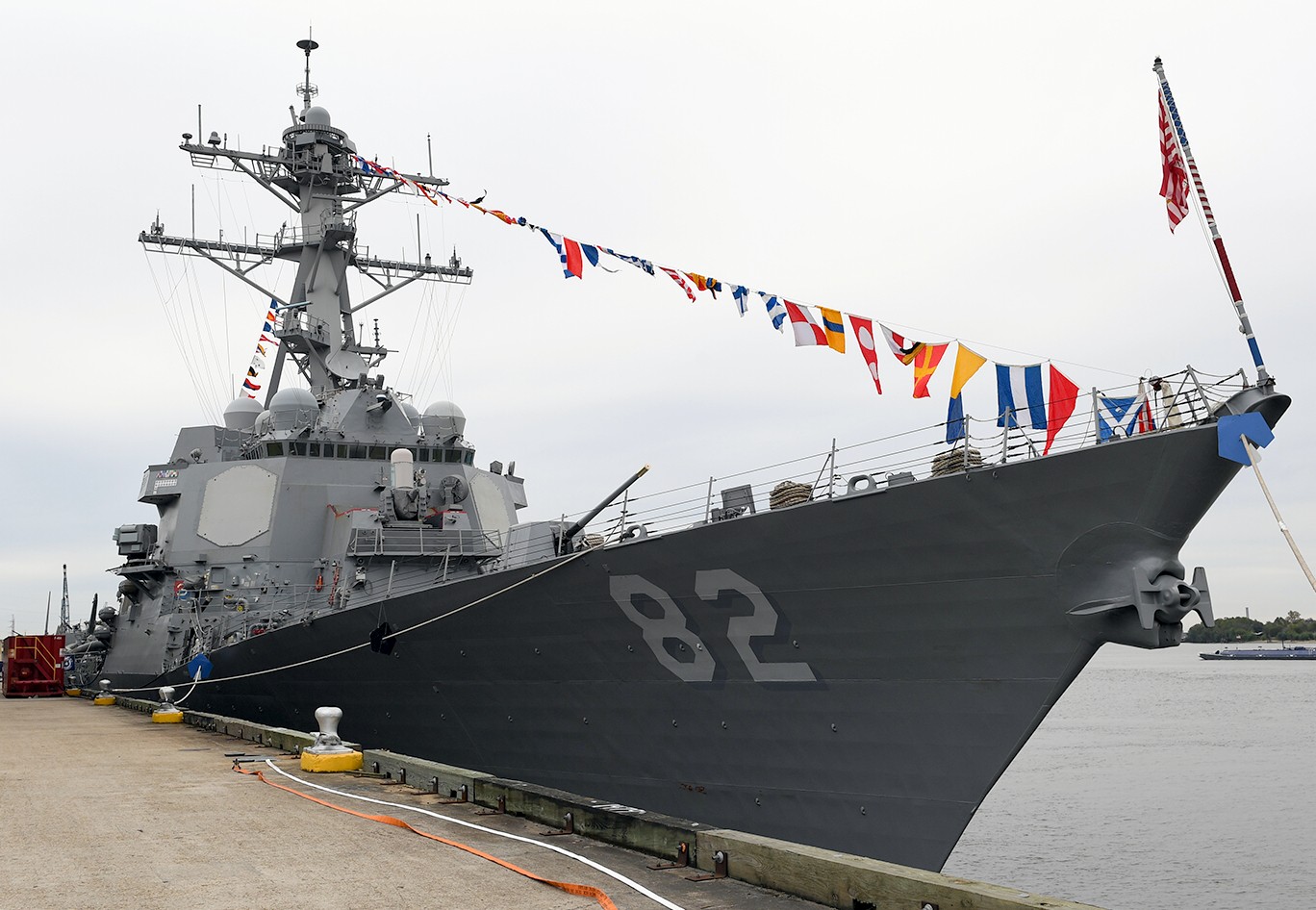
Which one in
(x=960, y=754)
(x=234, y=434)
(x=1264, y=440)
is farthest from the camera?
(x=234, y=434)

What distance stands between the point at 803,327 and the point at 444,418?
32.4 feet

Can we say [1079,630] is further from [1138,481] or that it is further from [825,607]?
[825,607]

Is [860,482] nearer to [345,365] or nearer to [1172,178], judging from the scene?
[1172,178]

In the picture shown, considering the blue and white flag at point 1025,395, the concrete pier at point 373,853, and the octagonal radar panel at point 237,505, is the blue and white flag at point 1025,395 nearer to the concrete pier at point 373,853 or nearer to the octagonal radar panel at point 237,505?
the concrete pier at point 373,853

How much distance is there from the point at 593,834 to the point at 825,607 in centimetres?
255

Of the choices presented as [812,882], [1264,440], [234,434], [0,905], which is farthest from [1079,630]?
[234,434]

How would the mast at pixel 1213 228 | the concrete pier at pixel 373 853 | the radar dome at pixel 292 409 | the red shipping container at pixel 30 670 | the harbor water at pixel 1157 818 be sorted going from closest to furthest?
1. the concrete pier at pixel 373 853
2. the mast at pixel 1213 228
3. the harbor water at pixel 1157 818
4. the radar dome at pixel 292 409
5. the red shipping container at pixel 30 670

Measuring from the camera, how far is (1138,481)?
674 cm

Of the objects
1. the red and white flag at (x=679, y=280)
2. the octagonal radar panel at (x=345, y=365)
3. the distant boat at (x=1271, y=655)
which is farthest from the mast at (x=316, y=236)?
the distant boat at (x=1271, y=655)

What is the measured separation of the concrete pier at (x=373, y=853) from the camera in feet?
16.5

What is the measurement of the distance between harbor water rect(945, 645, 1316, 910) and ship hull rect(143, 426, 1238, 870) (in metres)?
7.42

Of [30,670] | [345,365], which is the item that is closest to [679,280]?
[345,365]

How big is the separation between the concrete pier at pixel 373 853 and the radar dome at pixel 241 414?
11125 millimetres

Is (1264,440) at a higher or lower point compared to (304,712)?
higher
